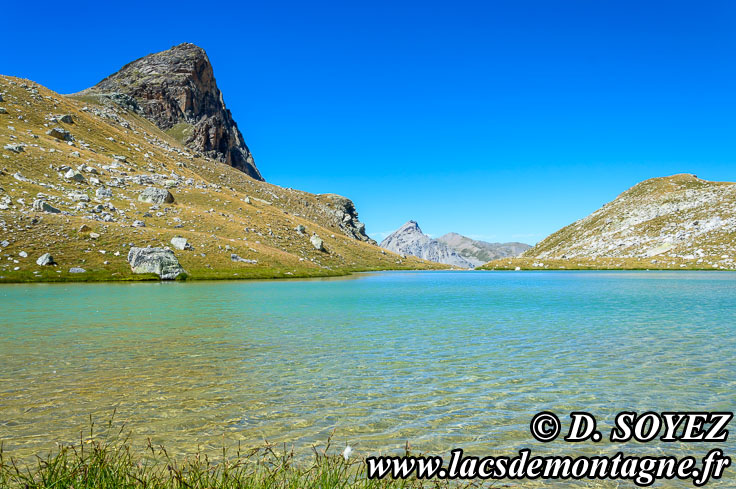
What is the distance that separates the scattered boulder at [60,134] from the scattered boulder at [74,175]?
26.5 m

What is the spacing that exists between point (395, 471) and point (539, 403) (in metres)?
6.16

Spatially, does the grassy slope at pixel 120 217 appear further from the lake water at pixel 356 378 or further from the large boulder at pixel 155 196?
the lake water at pixel 356 378

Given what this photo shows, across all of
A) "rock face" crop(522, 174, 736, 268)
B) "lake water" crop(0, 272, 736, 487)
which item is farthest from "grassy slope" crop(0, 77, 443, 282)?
"rock face" crop(522, 174, 736, 268)

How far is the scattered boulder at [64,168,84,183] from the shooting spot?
98.9 m

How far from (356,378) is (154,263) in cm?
6996

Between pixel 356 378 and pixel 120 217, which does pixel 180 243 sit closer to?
pixel 120 217

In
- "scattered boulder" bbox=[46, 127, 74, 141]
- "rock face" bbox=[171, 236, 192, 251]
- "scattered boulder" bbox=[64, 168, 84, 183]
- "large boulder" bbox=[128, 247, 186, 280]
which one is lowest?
"large boulder" bbox=[128, 247, 186, 280]

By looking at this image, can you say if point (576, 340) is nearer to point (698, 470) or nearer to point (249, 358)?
point (698, 470)

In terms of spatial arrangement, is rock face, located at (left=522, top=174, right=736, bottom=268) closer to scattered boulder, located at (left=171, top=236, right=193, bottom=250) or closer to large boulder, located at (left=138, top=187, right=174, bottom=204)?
scattered boulder, located at (left=171, top=236, right=193, bottom=250)

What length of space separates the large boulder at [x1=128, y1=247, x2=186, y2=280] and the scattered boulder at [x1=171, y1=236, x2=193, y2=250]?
8945 millimetres

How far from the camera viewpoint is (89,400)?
40.5 ft

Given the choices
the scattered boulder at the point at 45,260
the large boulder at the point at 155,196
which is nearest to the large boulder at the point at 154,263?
the scattered boulder at the point at 45,260

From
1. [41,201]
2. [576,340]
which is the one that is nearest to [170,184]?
[41,201]

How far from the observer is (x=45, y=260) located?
69.4 metres
